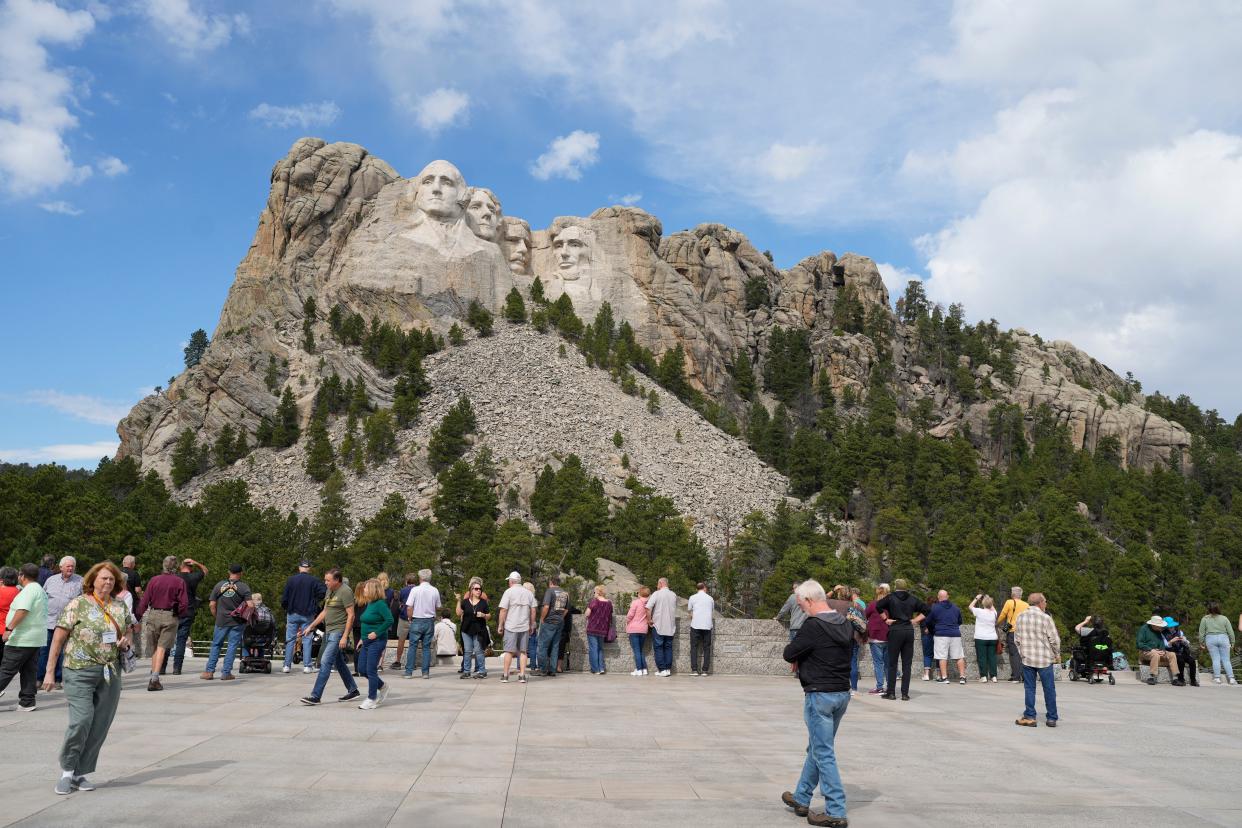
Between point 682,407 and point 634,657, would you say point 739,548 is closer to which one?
point 682,407

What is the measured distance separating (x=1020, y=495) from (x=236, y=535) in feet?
192

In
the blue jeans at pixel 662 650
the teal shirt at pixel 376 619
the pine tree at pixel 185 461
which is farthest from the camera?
the pine tree at pixel 185 461

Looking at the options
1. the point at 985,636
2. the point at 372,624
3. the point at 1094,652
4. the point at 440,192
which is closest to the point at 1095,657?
the point at 1094,652

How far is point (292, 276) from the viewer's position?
96.6m

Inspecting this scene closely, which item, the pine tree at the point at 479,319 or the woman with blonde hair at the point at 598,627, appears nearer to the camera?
the woman with blonde hair at the point at 598,627

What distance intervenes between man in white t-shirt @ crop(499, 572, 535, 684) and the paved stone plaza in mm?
1360

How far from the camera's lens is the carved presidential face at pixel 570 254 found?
102125mm

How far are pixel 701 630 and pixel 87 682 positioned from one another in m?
11.8

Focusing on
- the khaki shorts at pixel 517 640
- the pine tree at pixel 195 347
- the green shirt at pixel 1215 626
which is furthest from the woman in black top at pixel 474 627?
the pine tree at pixel 195 347

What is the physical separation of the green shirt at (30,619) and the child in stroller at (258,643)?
468 centimetres

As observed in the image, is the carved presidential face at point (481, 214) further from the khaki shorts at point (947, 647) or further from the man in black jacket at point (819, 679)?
the man in black jacket at point (819, 679)

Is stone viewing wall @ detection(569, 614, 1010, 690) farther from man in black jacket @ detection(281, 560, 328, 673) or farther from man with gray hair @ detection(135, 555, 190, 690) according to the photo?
man with gray hair @ detection(135, 555, 190, 690)

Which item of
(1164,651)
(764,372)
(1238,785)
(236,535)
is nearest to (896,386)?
(764,372)

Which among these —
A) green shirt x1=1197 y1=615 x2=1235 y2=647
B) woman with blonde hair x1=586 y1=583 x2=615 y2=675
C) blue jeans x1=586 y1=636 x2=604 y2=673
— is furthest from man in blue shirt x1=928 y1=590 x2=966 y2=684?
blue jeans x1=586 y1=636 x2=604 y2=673
